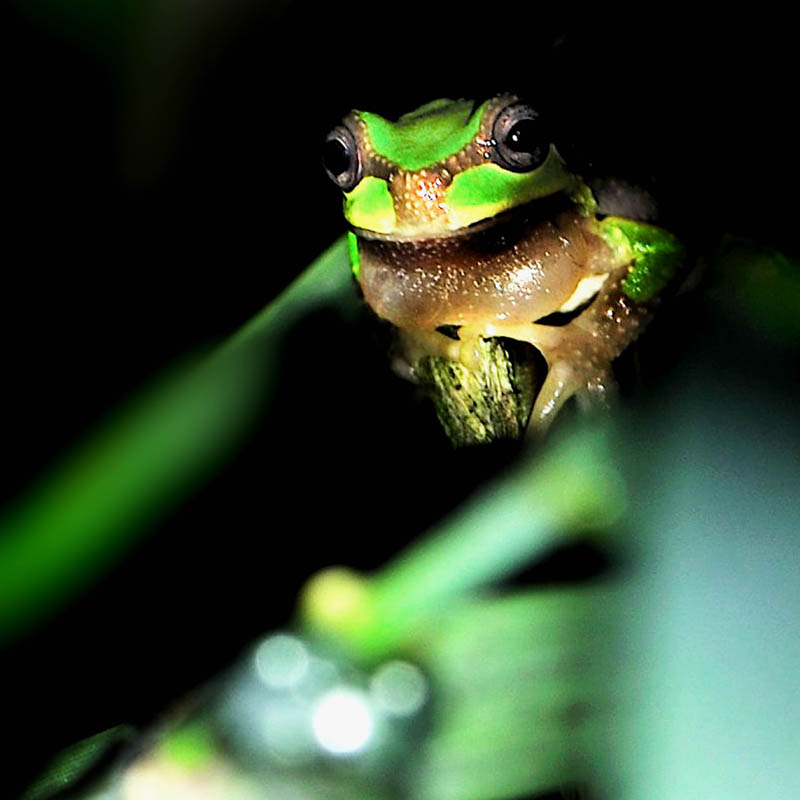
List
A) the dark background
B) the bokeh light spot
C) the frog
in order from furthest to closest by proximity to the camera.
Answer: the frog
the dark background
the bokeh light spot

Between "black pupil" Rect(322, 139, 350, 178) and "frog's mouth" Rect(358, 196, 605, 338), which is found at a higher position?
"black pupil" Rect(322, 139, 350, 178)

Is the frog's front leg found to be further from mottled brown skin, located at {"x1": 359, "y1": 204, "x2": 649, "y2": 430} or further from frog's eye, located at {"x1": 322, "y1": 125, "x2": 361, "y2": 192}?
frog's eye, located at {"x1": 322, "y1": 125, "x2": 361, "y2": 192}

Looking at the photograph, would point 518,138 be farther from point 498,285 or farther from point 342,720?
point 342,720

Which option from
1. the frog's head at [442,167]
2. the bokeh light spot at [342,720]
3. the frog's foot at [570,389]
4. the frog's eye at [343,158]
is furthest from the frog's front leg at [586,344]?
the bokeh light spot at [342,720]

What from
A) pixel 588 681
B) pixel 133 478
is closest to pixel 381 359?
pixel 133 478

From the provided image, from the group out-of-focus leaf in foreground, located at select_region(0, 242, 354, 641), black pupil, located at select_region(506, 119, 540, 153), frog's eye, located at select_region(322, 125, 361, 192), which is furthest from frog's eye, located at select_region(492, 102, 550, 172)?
out-of-focus leaf in foreground, located at select_region(0, 242, 354, 641)

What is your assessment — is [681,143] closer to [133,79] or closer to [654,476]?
[133,79]

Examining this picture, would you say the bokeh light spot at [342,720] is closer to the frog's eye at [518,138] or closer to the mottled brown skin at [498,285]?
the mottled brown skin at [498,285]
